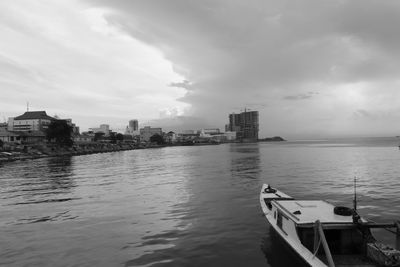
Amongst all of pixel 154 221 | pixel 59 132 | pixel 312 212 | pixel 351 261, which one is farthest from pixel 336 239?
pixel 59 132

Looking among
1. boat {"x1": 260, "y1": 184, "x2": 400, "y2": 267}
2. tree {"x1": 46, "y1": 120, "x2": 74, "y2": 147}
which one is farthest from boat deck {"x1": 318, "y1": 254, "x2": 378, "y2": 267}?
tree {"x1": 46, "y1": 120, "x2": 74, "y2": 147}

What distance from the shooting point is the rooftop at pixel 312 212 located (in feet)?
50.2

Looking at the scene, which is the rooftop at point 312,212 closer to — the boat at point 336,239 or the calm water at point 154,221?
the boat at point 336,239

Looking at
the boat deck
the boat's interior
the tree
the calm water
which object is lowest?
the calm water

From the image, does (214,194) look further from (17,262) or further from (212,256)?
(17,262)

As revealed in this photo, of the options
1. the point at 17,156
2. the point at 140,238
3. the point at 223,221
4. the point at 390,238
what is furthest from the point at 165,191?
the point at 17,156

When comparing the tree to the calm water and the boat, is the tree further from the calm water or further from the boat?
the boat

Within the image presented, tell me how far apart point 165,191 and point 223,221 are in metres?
16.8

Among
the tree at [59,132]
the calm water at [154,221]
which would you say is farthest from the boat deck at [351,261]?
the tree at [59,132]

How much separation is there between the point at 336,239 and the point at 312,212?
2206 mm

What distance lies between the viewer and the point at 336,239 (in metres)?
14.8

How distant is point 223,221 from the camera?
24953 mm

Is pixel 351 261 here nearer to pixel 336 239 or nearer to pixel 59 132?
pixel 336 239

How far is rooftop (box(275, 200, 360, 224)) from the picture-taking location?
15.3 metres
